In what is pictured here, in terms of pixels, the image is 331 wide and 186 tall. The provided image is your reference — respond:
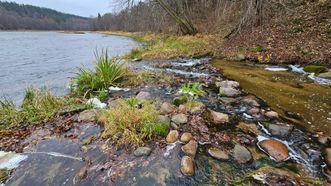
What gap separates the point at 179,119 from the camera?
3.99 meters

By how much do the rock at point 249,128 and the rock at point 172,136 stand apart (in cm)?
110

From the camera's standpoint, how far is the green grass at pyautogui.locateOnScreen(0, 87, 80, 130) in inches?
182

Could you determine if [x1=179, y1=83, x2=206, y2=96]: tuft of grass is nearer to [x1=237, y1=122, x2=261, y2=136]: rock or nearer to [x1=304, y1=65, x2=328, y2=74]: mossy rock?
[x1=237, y1=122, x2=261, y2=136]: rock

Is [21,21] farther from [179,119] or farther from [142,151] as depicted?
[142,151]

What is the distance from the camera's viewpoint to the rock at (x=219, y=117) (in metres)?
4.09

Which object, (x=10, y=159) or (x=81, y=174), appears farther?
(x=10, y=159)

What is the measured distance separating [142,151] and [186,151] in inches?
24.5

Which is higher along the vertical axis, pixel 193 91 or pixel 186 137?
pixel 193 91

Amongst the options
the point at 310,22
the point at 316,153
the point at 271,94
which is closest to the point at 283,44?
the point at 310,22

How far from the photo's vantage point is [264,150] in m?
3.24

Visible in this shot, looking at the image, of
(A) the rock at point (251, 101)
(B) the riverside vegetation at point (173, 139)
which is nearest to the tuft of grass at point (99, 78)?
(B) the riverside vegetation at point (173, 139)

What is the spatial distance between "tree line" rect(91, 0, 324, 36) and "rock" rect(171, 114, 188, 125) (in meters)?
8.47

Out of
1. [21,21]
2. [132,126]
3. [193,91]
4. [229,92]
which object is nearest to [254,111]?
[229,92]

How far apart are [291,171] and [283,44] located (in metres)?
7.62
